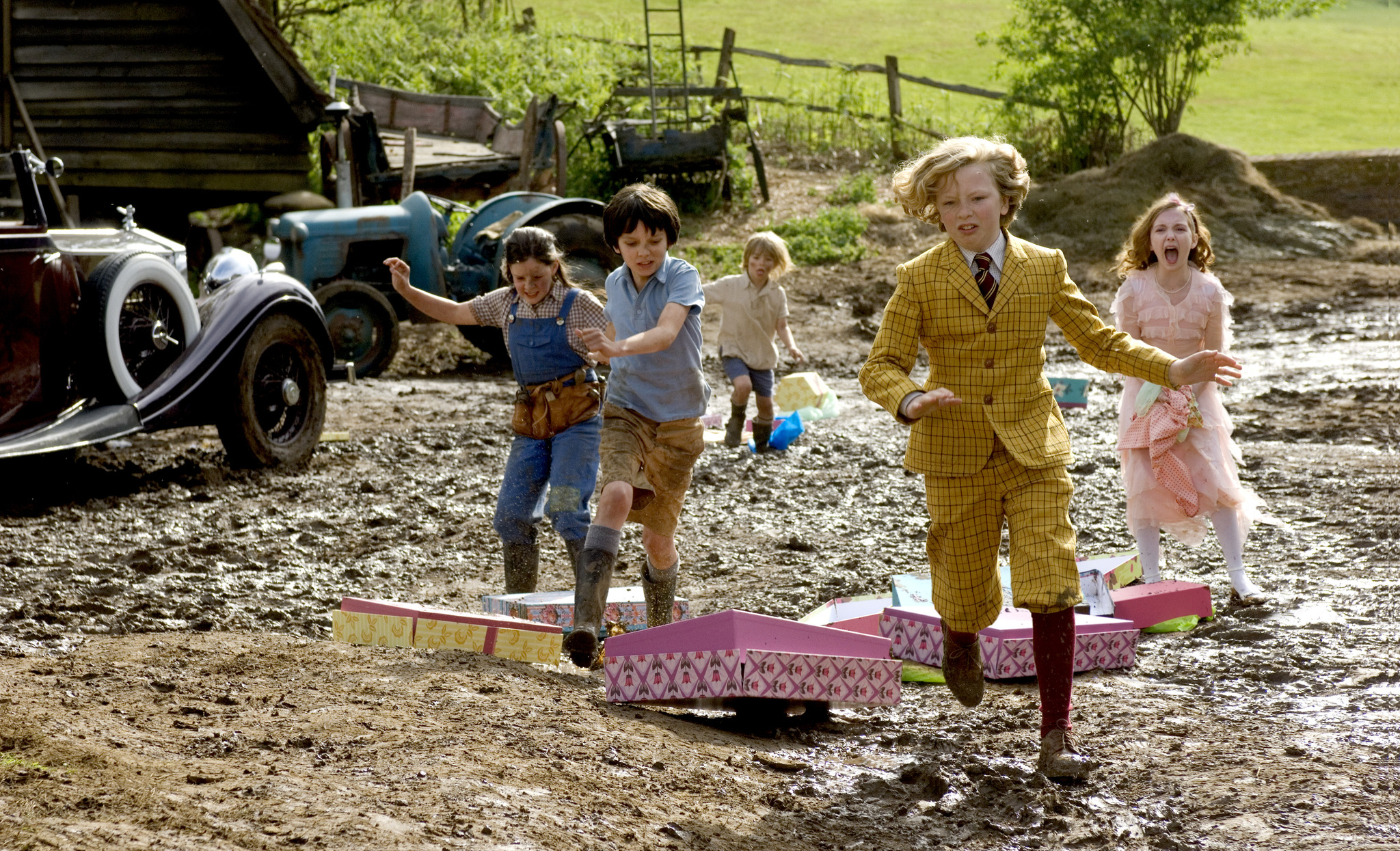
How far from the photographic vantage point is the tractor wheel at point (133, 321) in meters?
7.50

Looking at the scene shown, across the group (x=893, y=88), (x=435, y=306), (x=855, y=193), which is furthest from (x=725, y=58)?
(x=435, y=306)

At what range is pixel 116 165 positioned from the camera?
16.2 metres

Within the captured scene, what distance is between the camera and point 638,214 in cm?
457

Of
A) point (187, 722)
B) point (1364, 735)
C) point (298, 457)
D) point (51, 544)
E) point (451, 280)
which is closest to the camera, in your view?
point (187, 722)

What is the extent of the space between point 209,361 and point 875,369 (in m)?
5.36

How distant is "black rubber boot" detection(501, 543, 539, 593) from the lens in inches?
207

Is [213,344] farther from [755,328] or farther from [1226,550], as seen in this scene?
[1226,550]

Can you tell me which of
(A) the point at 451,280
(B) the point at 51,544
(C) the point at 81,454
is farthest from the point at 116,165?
(B) the point at 51,544

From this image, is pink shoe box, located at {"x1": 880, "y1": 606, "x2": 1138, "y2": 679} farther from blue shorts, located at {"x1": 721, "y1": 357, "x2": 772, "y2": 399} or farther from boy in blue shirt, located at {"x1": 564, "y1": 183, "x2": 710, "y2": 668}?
blue shorts, located at {"x1": 721, "y1": 357, "x2": 772, "y2": 399}

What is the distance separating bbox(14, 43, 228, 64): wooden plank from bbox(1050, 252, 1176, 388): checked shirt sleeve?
1498cm

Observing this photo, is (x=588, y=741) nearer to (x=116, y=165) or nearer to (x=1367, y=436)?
(x=1367, y=436)

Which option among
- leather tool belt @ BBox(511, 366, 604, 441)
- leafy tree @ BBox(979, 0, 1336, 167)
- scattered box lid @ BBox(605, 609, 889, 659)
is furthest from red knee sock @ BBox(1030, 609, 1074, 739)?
leafy tree @ BBox(979, 0, 1336, 167)

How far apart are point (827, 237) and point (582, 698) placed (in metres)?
15.8

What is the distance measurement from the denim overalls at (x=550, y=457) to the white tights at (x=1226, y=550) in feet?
7.16
